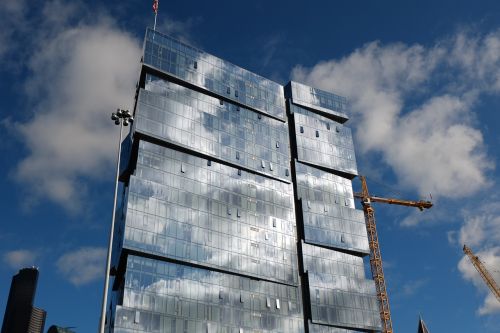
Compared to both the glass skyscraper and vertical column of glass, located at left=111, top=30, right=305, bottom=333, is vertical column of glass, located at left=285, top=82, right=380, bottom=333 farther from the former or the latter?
vertical column of glass, located at left=111, top=30, right=305, bottom=333

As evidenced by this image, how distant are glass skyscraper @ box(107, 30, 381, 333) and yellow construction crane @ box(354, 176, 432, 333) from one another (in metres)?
20.6

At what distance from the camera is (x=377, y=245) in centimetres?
13938

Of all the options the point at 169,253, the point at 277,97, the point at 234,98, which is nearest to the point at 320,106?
the point at 277,97

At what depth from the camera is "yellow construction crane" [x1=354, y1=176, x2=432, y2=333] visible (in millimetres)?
129788

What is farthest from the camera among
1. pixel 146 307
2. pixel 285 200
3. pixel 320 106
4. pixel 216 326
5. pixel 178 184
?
pixel 320 106

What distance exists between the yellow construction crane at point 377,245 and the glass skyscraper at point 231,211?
20.6m

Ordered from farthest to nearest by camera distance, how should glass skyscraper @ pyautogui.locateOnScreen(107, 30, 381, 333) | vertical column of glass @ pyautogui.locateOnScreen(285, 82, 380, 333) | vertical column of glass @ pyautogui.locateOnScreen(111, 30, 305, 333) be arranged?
vertical column of glass @ pyautogui.locateOnScreen(285, 82, 380, 333) < glass skyscraper @ pyautogui.locateOnScreen(107, 30, 381, 333) < vertical column of glass @ pyautogui.locateOnScreen(111, 30, 305, 333)

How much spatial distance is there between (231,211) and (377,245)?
55671 millimetres

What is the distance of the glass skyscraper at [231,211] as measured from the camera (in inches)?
3408

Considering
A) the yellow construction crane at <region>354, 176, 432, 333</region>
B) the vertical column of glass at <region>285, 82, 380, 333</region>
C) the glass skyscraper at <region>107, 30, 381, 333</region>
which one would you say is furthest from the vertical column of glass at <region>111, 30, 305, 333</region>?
the yellow construction crane at <region>354, 176, 432, 333</region>

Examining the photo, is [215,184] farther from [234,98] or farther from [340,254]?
[340,254]

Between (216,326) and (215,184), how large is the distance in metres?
27.0

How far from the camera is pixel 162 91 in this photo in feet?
339

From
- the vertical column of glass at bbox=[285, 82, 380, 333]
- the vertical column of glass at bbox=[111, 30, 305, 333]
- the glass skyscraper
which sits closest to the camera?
the vertical column of glass at bbox=[111, 30, 305, 333]
